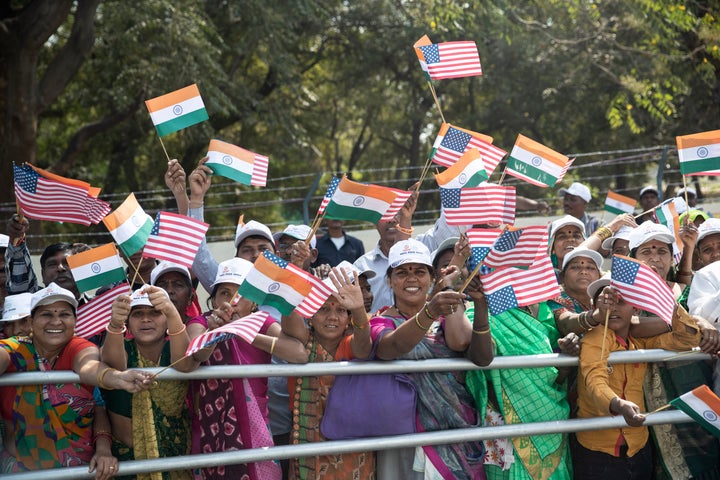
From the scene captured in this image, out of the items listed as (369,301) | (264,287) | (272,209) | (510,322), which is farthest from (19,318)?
(272,209)

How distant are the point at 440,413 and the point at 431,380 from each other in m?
0.19

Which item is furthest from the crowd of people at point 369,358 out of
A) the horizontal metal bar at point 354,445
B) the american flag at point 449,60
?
the american flag at point 449,60

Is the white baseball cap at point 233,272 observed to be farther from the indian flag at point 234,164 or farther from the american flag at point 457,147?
the american flag at point 457,147

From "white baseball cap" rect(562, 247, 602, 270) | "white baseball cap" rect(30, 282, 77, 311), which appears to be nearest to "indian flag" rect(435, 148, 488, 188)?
"white baseball cap" rect(562, 247, 602, 270)

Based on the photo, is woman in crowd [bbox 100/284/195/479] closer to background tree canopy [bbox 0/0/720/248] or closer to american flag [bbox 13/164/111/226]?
american flag [bbox 13/164/111/226]

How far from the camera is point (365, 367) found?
4.62 meters

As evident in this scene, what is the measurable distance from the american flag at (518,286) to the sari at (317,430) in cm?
83

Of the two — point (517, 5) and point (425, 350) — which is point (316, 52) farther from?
point (425, 350)

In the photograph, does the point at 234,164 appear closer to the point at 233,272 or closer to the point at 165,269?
the point at 165,269

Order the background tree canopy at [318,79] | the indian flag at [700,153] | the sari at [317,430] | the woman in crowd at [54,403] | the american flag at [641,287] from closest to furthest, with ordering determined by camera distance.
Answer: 1. the woman in crowd at [54,403]
2. the sari at [317,430]
3. the american flag at [641,287]
4. the indian flag at [700,153]
5. the background tree canopy at [318,79]

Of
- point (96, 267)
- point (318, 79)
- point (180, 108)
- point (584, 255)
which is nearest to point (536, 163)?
point (584, 255)

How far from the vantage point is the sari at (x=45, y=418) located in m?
4.47

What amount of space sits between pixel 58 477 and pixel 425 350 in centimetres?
198

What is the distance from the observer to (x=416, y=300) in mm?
5113
